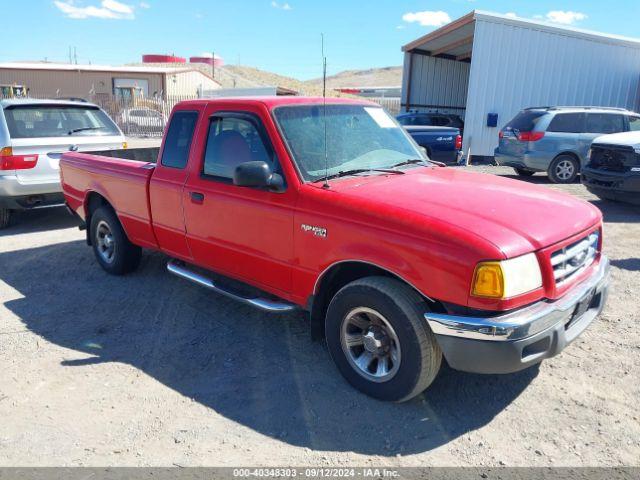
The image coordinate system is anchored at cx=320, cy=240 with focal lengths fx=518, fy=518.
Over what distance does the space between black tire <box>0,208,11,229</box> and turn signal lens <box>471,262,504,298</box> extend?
24.4 feet

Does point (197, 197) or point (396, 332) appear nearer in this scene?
point (396, 332)

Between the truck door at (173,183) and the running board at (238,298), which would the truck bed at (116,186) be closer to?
the truck door at (173,183)

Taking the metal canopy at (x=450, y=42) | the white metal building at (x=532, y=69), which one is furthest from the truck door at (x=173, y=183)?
the metal canopy at (x=450, y=42)

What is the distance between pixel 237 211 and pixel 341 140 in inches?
37.9

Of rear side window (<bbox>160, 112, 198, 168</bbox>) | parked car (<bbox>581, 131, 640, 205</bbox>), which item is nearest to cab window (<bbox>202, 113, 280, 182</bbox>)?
rear side window (<bbox>160, 112, 198, 168</bbox>)

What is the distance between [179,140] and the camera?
4.61m

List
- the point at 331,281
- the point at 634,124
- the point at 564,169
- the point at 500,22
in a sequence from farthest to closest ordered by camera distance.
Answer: the point at 500,22 → the point at 634,124 → the point at 564,169 → the point at 331,281

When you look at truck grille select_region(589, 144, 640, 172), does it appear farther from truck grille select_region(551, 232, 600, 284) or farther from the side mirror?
the side mirror

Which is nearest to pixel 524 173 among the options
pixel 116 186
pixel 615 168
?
pixel 615 168

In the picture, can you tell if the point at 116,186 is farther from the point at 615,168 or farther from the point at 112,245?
the point at 615,168

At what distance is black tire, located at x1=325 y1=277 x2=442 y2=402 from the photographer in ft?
9.80

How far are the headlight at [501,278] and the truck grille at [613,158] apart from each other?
657 centimetres

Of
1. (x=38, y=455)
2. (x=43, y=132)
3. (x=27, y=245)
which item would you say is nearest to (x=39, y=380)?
(x=38, y=455)

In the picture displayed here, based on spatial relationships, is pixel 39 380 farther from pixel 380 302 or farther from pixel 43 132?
pixel 43 132
